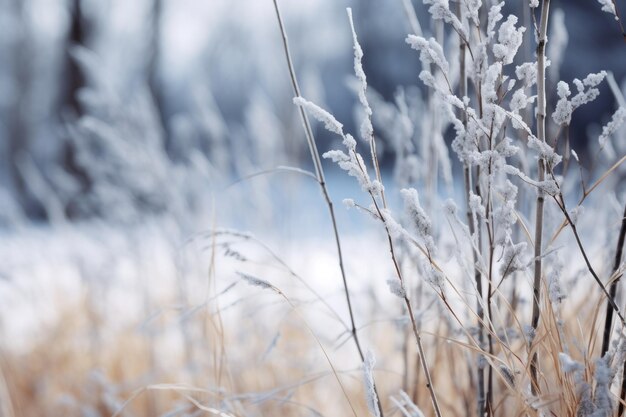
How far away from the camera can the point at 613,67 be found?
6.22 meters

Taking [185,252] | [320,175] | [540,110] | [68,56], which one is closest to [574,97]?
[540,110]

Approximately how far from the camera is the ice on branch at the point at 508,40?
532mm

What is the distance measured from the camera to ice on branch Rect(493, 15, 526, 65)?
532 mm

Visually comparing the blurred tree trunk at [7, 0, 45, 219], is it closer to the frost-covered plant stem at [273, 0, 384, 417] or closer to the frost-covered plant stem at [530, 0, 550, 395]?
the frost-covered plant stem at [273, 0, 384, 417]

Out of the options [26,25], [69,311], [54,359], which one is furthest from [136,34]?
[54,359]

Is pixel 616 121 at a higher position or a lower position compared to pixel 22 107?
lower

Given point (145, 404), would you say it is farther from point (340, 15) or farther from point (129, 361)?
point (340, 15)

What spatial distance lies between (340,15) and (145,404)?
467 inches

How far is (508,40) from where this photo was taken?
538 millimetres

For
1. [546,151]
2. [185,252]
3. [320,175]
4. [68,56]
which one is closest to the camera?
[546,151]

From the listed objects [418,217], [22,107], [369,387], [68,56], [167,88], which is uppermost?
[167,88]

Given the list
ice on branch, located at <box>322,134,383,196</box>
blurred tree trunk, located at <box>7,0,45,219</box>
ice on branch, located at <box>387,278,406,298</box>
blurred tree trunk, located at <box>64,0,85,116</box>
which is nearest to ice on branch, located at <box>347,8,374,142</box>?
ice on branch, located at <box>322,134,383,196</box>

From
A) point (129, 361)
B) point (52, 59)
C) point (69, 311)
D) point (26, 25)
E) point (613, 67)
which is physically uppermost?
point (52, 59)

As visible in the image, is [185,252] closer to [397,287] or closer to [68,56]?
[397,287]
